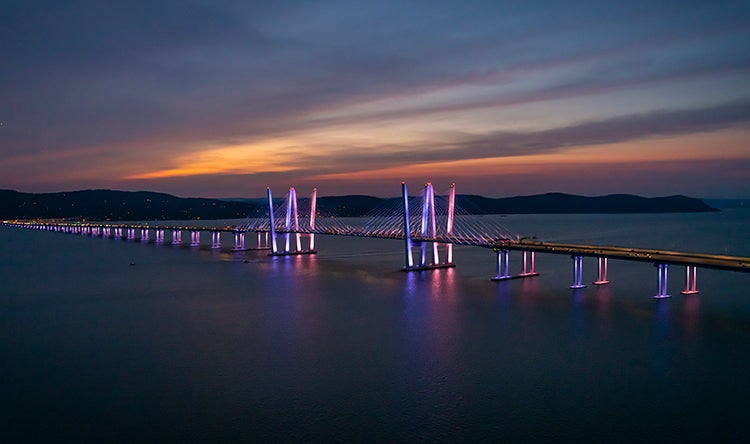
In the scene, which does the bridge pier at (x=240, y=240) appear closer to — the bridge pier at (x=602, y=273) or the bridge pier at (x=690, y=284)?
the bridge pier at (x=602, y=273)

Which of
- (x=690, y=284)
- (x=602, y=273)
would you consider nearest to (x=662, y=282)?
(x=690, y=284)

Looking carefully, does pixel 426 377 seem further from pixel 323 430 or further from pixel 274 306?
pixel 274 306

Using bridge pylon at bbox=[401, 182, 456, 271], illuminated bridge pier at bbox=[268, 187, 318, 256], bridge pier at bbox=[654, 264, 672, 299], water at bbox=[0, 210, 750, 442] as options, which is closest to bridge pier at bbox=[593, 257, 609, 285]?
water at bbox=[0, 210, 750, 442]

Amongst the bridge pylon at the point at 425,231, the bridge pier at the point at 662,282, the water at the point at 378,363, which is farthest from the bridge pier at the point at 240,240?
the bridge pier at the point at 662,282

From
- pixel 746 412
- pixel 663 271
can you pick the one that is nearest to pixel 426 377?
pixel 746 412

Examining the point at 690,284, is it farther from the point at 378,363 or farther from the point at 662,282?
the point at 378,363

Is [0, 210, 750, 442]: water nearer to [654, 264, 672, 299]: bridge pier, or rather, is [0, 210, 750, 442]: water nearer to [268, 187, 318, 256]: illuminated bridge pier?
[654, 264, 672, 299]: bridge pier

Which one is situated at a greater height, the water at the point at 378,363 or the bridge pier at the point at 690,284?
the bridge pier at the point at 690,284

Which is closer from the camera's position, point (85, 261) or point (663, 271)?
point (663, 271)
